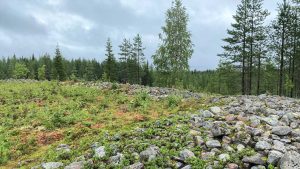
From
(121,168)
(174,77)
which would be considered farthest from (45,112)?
(174,77)

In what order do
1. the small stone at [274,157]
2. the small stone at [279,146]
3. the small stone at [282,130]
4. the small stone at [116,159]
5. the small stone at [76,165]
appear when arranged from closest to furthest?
the small stone at [274,157]
the small stone at [279,146]
the small stone at [116,159]
the small stone at [76,165]
the small stone at [282,130]

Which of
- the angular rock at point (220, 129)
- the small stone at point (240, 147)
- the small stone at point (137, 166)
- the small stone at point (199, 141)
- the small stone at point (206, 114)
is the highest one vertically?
the small stone at point (206, 114)

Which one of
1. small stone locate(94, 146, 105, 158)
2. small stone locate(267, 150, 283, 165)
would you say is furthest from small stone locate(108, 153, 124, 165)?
small stone locate(267, 150, 283, 165)

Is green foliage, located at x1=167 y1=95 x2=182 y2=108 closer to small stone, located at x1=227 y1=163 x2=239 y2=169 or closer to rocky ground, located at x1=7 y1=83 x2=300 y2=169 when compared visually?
rocky ground, located at x1=7 y1=83 x2=300 y2=169

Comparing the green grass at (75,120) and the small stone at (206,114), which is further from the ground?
the small stone at (206,114)

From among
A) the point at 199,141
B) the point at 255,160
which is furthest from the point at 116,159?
the point at 255,160

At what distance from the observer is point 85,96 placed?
2253 cm

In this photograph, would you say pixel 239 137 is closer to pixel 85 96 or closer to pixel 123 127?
pixel 123 127

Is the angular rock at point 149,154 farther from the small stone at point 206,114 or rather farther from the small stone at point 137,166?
the small stone at point 206,114

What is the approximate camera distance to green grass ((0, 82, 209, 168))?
36.7ft

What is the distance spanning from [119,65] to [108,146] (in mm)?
94999

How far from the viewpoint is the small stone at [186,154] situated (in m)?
9.07

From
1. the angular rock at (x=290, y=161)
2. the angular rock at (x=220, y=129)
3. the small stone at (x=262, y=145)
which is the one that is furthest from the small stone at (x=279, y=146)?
the angular rock at (x=220, y=129)

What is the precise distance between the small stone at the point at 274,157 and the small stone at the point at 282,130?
5.01 ft
